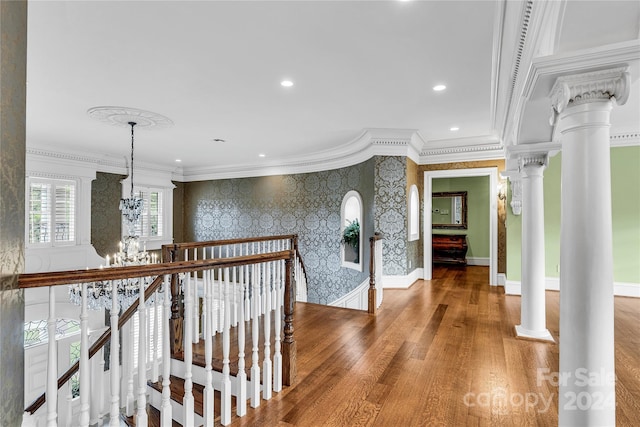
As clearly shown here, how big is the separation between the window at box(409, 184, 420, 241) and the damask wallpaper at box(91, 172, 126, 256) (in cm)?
643

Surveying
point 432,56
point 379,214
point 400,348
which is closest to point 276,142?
point 379,214

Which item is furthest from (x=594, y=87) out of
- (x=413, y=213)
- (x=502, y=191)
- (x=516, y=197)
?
(x=502, y=191)

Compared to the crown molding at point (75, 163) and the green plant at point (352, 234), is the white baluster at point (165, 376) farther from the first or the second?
the crown molding at point (75, 163)

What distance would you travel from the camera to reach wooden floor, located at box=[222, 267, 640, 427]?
2.12m

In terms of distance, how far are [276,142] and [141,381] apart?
4955 millimetres

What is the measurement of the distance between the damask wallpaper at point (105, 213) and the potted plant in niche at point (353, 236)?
5.20 m

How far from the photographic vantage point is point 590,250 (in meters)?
1.62

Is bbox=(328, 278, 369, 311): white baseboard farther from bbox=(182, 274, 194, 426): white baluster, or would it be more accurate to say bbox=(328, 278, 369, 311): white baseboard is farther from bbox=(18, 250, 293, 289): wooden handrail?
bbox=(182, 274, 194, 426): white baluster

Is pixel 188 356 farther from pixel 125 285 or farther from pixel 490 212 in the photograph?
pixel 490 212

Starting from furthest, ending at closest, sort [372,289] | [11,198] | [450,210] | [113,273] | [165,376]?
[450,210]
[372,289]
[165,376]
[113,273]
[11,198]

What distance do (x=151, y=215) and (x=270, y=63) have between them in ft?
22.1

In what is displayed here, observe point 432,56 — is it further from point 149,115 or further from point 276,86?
point 149,115

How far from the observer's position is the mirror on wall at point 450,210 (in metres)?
8.85

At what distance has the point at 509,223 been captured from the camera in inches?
215
